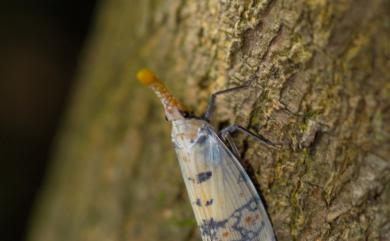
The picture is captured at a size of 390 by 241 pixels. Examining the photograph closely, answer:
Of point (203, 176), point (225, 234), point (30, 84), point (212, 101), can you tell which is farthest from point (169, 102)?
point (30, 84)

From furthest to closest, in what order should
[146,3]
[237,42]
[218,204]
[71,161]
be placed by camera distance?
[71,161] → [146,3] → [218,204] → [237,42]

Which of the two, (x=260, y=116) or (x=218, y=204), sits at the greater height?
(x=260, y=116)

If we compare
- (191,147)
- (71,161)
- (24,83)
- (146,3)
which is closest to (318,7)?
(191,147)

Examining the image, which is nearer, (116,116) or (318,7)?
(318,7)

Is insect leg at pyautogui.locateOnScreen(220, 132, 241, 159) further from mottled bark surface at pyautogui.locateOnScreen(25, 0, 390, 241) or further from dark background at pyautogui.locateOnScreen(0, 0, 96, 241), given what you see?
dark background at pyautogui.locateOnScreen(0, 0, 96, 241)

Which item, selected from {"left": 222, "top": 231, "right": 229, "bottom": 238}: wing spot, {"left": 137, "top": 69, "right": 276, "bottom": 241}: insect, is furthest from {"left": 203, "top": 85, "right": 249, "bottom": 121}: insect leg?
{"left": 222, "top": 231, "right": 229, "bottom": 238}: wing spot

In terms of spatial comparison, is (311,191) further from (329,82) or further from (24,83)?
(24,83)

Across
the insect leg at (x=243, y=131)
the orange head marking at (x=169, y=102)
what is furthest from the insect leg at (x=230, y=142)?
the orange head marking at (x=169, y=102)

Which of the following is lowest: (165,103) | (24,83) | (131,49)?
(165,103)
